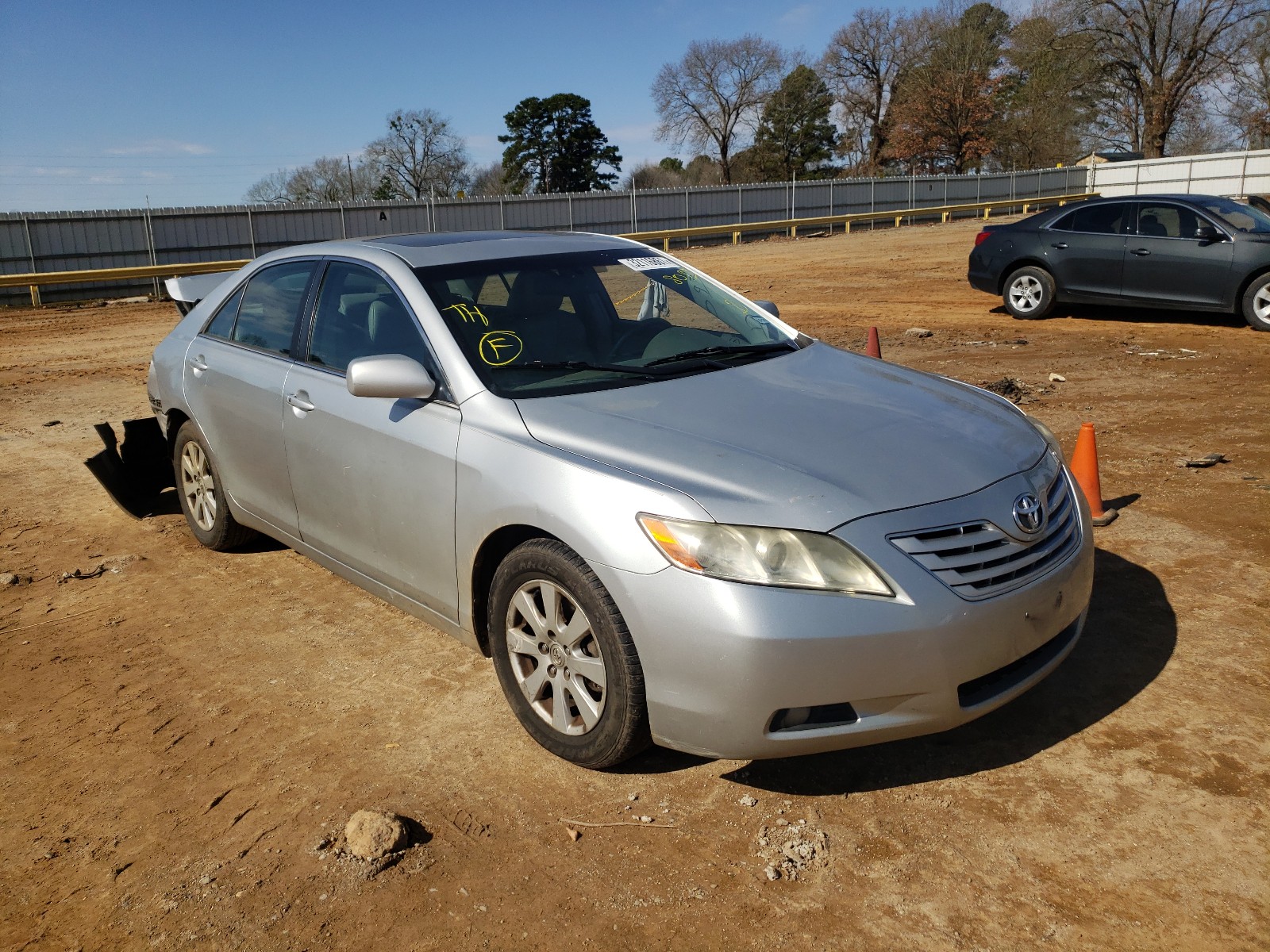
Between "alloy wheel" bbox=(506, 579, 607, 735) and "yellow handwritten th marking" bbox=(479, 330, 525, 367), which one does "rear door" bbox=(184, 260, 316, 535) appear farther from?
"alloy wheel" bbox=(506, 579, 607, 735)

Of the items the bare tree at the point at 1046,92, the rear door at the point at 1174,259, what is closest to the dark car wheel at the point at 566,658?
the rear door at the point at 1174,259

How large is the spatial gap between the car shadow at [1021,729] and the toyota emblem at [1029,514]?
79 cm

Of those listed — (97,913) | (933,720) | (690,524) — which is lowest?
(97,913)

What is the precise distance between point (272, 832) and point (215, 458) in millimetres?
2642

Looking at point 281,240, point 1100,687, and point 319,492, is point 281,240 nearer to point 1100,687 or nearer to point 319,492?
point 319,492

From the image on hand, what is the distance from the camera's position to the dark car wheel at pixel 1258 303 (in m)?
11.3

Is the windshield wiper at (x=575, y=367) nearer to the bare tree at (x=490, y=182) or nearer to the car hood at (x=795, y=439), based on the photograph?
the car hood at (x=795, y=439)

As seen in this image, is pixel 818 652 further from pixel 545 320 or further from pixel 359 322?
pixel 359 322

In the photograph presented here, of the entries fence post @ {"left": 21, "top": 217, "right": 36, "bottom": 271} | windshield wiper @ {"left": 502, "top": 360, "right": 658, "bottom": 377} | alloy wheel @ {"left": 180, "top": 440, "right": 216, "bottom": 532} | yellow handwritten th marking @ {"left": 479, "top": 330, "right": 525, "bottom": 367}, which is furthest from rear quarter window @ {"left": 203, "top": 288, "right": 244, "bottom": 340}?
fence post @ {"left": 21, "top": 217, "right": 36, "bottom": 271}

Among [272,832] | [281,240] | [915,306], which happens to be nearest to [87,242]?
[281,240]

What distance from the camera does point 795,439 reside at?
332 centimetres

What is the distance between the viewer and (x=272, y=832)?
10.4 feet

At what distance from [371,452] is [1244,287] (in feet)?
35.8

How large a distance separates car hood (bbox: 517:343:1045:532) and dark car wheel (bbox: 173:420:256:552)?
2.59 m
